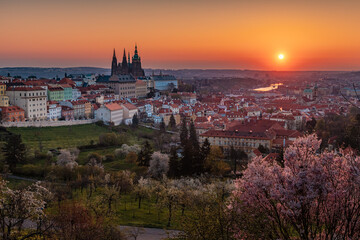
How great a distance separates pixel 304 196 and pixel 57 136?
33.9 meters

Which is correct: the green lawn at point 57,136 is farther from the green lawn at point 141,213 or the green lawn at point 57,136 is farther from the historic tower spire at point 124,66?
the historic tower spire at point 124,66

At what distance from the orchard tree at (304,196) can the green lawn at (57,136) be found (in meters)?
27.5

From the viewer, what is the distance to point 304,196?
6715mm

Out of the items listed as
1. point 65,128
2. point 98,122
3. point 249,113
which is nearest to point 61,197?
point 65,128

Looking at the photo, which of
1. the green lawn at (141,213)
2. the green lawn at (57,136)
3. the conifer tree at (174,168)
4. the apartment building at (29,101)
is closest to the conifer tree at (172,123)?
the green lawn at (57,136)

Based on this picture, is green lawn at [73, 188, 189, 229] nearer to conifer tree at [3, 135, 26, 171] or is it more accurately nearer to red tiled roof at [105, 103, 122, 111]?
conifer tree at [3, 135, 26, 171]

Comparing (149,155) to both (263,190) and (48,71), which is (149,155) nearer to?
(263,190)

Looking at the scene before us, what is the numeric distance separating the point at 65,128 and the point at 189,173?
21.1 metres

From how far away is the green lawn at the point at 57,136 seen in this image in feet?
111

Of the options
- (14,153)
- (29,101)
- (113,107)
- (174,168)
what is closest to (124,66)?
(113,107)

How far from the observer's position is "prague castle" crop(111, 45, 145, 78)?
292 ft

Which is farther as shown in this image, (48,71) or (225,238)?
(48,71)

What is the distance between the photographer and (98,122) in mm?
46062

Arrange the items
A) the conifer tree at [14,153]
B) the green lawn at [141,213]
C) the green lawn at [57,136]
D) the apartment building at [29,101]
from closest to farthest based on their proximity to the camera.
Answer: the green lawn at [141,213] < the conifer tree at [14,153] < the green lawn at [57,136] < the apartment building at [29,101]
